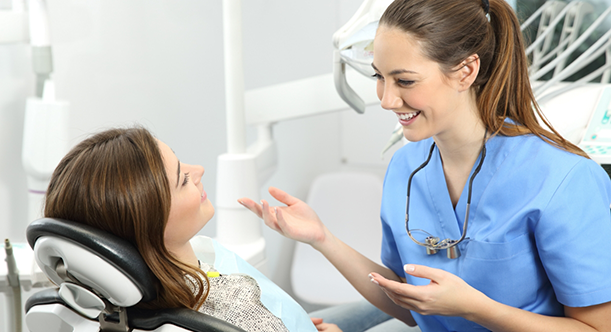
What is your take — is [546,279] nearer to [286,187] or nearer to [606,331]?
[606,331]

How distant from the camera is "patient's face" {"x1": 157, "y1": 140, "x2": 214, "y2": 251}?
0.86 m

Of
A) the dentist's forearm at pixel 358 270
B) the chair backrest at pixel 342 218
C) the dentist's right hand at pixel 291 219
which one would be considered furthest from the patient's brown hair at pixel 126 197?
the chair backrest at pixel 342 218

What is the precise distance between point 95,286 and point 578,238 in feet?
2.54

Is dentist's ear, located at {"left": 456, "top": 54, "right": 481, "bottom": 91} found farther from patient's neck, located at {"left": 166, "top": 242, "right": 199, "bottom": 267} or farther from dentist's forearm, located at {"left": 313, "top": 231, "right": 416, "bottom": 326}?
patient's neck, located at {"left": 166, "top": 242, "right": 199, "bottom": 267}

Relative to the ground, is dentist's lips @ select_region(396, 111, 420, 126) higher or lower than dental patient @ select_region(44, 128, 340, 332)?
higher

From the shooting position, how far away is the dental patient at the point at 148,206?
743mm

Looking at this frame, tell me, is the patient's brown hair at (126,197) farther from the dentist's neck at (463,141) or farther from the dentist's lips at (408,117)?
the dentist's neck at (463,141)

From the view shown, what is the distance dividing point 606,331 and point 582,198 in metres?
0.24

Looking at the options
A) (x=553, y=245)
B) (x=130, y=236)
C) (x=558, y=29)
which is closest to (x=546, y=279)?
(x=553, y=245)

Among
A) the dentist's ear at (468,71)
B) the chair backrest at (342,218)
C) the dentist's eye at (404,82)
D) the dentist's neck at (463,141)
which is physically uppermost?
the dentist's ear at (468,71)

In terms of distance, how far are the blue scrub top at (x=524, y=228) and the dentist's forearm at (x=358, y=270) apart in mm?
99

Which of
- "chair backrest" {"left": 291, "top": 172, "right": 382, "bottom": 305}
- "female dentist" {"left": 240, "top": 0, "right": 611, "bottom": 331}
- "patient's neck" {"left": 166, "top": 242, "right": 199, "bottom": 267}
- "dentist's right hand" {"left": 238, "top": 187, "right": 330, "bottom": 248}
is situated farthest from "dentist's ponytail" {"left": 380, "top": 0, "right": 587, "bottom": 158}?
"chair backrest" {"left": 291, "top": 172, "right": 382, "bottom": 305}

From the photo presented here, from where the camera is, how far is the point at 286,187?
2549 mm

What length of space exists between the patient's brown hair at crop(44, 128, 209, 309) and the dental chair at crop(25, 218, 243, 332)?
38 mm
